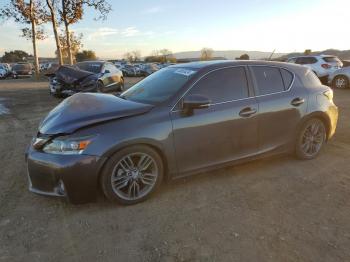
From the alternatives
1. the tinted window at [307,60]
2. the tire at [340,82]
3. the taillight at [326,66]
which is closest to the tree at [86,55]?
the tinted window at [307,60]

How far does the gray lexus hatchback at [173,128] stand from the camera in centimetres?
366

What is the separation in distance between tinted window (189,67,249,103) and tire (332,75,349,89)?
1335cm

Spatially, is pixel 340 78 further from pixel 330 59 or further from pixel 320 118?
pixel 320 118

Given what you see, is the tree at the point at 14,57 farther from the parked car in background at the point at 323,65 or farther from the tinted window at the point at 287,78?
the tinted window at the point at 287,78

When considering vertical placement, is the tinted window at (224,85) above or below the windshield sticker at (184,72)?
below

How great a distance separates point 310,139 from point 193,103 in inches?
93.3

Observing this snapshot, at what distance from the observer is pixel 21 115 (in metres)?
9.88

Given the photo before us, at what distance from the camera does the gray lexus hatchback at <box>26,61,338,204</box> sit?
3.66m

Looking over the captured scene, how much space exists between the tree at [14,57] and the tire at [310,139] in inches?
3432

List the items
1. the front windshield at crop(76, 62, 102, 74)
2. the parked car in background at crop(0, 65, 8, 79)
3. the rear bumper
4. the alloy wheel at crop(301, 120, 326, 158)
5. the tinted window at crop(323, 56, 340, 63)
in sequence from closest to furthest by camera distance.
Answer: the rear bumper < the alloy wheel at crop(301, 120, 326, 158) < the front windshield at crop(76, 62, 102, 74) < the tinted window at crop(323, 56, 340, 63) < the parked car in background at crop(0, 65, 8, 79)

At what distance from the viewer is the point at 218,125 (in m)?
4.32

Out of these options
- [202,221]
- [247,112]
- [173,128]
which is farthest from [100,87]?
Result: [202,221]

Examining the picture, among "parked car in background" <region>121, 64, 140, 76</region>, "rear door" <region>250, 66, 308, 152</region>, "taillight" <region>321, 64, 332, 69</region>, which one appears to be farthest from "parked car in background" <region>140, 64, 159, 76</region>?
"rear door" <region>250, 66, 308, 152</region>

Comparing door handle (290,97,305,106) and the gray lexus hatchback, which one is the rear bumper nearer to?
the gray lexus hatchback
